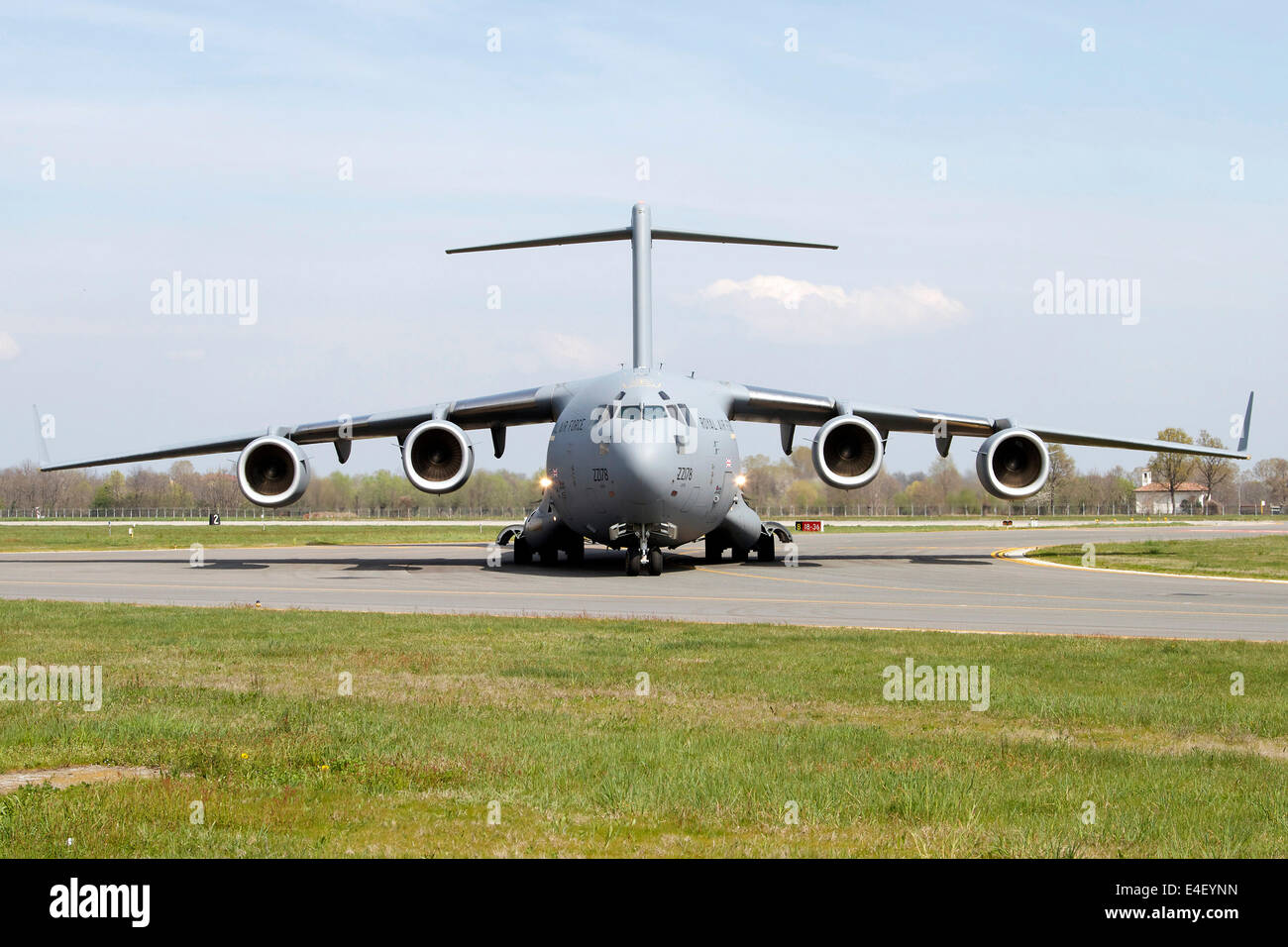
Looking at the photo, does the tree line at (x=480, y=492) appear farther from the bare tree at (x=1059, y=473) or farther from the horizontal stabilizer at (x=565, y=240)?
the horizontal stabilizer at (x=565, y=240)

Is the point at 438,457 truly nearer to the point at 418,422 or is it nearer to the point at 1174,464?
the point at 418,422

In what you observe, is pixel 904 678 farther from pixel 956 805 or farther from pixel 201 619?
pixel 201 619

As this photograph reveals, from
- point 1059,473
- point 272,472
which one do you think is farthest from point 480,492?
point 272,472

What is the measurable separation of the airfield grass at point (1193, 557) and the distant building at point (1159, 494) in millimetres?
95402

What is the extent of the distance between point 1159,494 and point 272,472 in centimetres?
12668

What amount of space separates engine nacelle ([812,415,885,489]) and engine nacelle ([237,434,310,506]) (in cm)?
1238

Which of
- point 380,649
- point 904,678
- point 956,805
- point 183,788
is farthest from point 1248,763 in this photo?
point 380,649

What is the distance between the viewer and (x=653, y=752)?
24.2ft

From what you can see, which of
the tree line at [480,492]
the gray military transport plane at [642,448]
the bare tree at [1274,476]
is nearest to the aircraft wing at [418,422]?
the gray military transport plane at [642,448]

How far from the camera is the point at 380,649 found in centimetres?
1254

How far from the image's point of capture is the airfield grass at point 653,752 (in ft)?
18.5

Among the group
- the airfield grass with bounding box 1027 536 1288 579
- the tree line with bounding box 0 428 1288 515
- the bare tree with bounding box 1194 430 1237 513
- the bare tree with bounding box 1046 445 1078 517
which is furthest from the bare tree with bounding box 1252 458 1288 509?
the airfield grass with bounding box 1027 536 1288 579

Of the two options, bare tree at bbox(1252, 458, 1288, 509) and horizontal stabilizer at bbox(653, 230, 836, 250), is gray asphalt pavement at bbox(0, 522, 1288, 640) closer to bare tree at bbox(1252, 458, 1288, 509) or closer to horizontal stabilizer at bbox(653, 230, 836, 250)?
horizontal stabilizer at bbox(653, 230, 836, 250)
